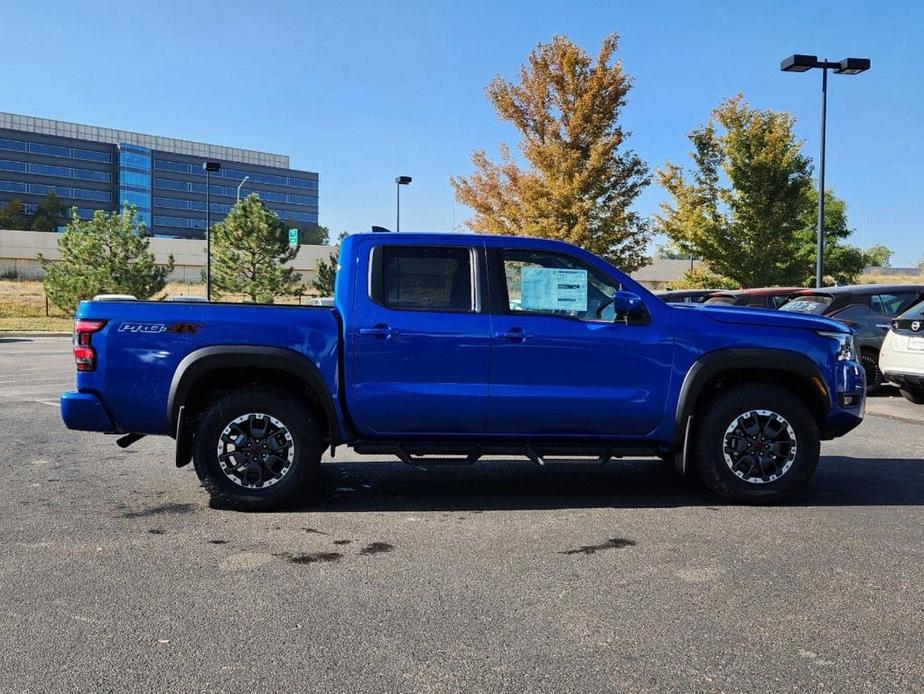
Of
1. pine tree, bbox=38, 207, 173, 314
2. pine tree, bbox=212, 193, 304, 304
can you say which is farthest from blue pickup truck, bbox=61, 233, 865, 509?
pine tree, bbox=212, 193, 304, 304

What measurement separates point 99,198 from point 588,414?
12943 centimetres

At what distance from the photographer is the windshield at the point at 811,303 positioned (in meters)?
12.5

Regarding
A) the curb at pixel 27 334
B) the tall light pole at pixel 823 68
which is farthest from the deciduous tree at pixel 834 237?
the curb at pixel 27 334

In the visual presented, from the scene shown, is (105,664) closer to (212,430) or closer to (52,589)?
(52,589)

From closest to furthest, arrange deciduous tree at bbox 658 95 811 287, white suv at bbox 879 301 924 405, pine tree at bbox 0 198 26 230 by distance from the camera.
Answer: white suv at bbox 879 301 924 405
deciduous tree at bbox 658 95 811 287
pine tree at bbox 0 198 26 230

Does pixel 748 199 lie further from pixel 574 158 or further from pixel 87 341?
pixel 87 341

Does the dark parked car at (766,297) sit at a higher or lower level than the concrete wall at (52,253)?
lower

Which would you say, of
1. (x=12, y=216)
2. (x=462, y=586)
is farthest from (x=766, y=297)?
(x=12, y=216)

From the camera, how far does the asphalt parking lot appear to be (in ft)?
10.6

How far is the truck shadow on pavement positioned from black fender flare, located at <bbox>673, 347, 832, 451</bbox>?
27.4 inches

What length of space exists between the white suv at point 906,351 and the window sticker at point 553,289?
656 cm

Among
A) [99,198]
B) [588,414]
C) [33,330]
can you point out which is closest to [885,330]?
[588,414]

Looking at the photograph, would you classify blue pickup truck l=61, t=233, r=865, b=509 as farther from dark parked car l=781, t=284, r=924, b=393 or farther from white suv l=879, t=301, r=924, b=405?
dark parked car l=781, t=284, r=924, b=393

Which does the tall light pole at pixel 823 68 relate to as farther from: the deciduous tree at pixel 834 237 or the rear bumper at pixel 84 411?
the deciduous tree at pixel 834 237
